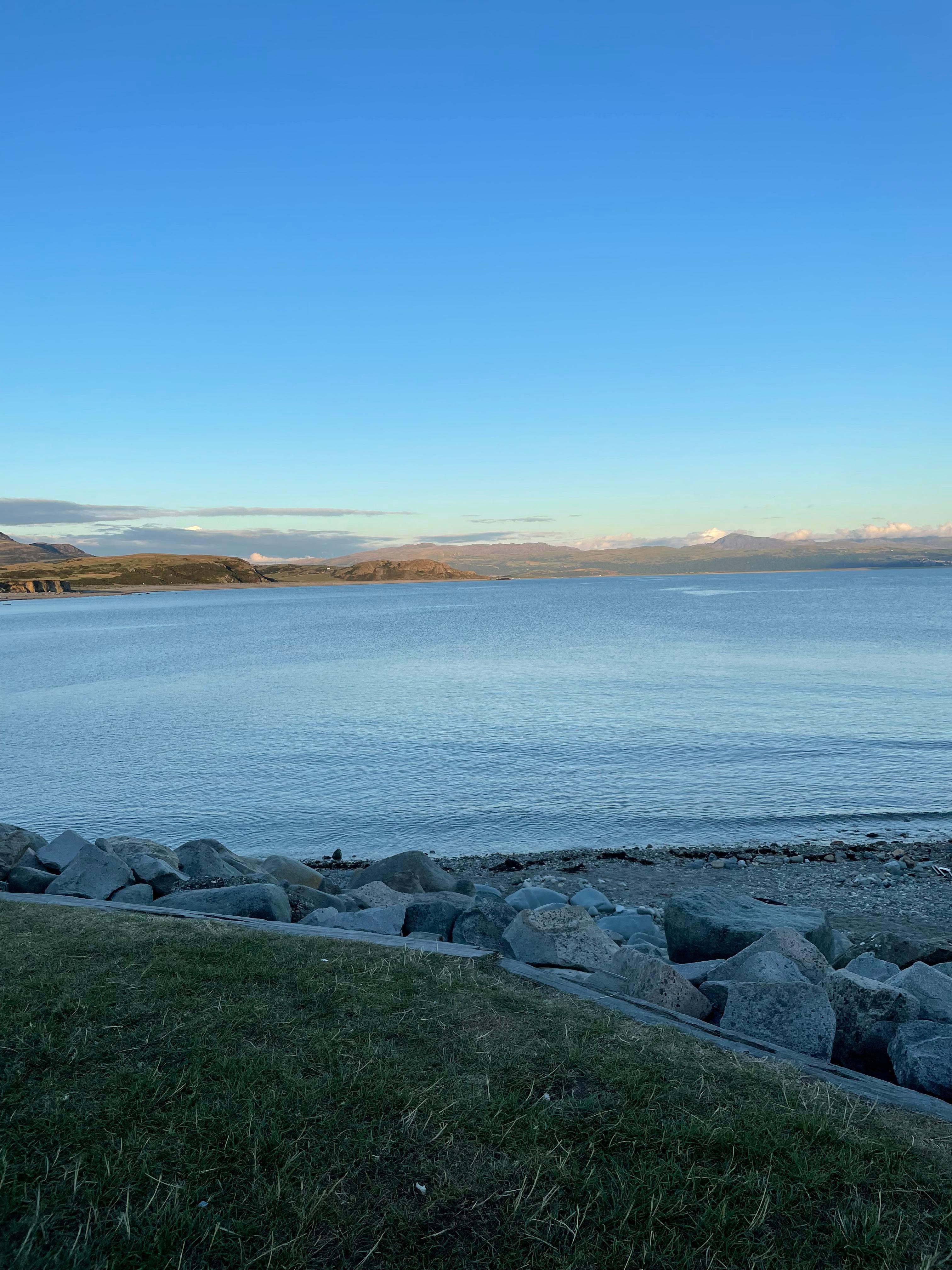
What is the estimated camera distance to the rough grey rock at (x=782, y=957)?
696 centimetres

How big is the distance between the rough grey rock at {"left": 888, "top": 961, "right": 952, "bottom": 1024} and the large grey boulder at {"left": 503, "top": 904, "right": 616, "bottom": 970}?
2444 mm

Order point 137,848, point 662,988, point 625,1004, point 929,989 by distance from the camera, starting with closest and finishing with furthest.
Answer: point 625,1004 < point 662,988 < point 929,989 < point 137,848

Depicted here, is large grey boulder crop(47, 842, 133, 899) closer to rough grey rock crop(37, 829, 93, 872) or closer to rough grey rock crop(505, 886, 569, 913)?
rough grey rock crop(37, 829, 93, 872)

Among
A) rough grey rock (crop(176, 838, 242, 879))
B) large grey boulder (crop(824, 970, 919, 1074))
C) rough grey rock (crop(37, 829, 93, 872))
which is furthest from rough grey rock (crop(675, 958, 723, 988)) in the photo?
rough grey rock (crop(37, 829, 93, 872))

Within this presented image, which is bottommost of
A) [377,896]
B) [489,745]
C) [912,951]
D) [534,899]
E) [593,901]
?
[489,745]

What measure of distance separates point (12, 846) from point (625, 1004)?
32.8 feet

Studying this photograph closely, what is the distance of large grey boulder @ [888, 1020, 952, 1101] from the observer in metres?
5.25

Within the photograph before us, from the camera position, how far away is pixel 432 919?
8.98m

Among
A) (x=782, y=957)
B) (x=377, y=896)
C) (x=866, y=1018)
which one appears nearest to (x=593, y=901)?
(x=377, y=896)

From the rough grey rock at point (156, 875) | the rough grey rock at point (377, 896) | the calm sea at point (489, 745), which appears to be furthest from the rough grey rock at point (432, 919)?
the calm sea at point (489, 745)

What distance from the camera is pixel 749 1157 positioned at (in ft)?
13.3

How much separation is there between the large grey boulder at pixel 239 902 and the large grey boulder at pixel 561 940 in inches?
101

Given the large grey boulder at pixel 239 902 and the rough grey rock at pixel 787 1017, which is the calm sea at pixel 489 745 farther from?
the rough grey rock at pixel 787 1017

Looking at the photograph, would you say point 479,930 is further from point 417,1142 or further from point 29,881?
point 29,881
